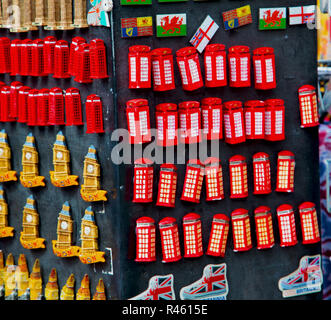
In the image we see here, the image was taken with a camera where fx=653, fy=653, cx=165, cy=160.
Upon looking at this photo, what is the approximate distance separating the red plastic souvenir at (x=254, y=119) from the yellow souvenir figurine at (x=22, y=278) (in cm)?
268

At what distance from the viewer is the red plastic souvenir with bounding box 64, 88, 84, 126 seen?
5898mm

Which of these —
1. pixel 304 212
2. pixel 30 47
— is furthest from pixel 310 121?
pixel 30 47

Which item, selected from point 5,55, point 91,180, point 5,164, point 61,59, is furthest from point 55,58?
point 5,164

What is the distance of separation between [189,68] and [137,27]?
0.57m

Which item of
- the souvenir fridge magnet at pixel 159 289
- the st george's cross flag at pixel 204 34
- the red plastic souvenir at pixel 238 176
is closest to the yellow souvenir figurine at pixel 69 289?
the souvenir fridge magnet at pixel 159 289

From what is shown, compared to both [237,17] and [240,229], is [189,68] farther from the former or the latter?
[240,229]

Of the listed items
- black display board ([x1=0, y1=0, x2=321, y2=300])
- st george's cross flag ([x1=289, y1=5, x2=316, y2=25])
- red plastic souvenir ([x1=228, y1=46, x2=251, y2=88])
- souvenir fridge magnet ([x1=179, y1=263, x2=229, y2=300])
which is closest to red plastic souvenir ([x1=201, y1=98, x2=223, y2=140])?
black display board ([x1=0, y1=0, x2=321, y2=300])

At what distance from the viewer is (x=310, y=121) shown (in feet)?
20.1

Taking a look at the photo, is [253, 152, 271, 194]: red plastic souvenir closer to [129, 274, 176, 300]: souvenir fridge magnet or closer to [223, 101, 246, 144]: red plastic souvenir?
[223, 101, 246, 144]: red plastic souvenir

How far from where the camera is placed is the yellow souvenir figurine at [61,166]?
6.04m

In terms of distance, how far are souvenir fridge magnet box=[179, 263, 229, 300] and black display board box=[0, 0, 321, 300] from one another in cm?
6

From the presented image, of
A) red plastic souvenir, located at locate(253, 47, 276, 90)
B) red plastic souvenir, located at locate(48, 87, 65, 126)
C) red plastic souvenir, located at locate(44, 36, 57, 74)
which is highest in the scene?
red plastic souvenir, located at locate(44, 36, 57, 74)

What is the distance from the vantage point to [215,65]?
5754mm

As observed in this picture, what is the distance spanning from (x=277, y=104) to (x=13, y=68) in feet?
8.67
